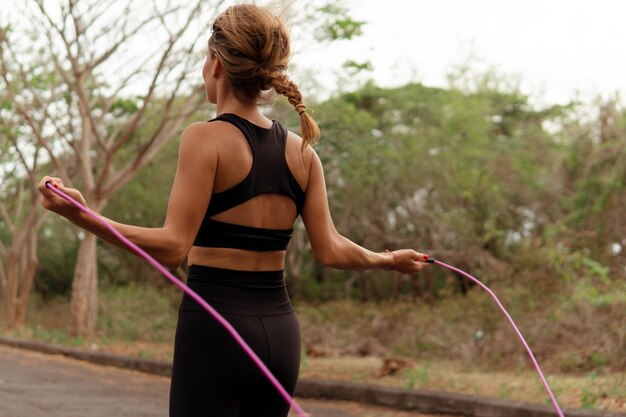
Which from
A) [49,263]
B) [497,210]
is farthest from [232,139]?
[49,263]

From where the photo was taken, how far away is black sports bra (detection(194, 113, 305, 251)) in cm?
259

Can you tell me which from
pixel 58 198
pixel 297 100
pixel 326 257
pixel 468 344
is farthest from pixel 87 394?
pixel 58 198

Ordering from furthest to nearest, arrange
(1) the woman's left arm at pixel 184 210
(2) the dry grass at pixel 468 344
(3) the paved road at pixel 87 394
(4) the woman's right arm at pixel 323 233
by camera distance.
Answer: (2) the dry grass at pixel 468 344 → (3) the paved road at pixel 87 394 → (4) the woman's right arm at pixel 323 233 → (1) the woman's left arm at pixel 184 210

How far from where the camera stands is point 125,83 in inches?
726

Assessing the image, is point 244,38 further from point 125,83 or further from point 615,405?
point 125,83

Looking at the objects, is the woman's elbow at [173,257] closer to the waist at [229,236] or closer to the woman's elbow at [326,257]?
the waist at [229,236]

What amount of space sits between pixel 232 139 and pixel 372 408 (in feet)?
25.7

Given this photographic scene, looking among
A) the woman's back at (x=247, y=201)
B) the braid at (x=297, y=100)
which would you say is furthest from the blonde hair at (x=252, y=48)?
the woman's back at (x=247, y=201)

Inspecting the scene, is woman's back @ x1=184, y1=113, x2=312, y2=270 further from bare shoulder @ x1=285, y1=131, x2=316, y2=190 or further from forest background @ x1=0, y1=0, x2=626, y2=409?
forest background @ x1=0, y1=0, x2=626, y2=409

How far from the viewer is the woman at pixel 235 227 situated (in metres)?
2.54

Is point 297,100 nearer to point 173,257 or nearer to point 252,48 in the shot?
point 252,48

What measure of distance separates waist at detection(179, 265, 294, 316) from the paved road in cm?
621

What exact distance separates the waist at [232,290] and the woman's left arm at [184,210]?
93 mm

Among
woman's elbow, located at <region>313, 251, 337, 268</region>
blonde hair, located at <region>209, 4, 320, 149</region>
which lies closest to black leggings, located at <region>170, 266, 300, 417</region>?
woman's elbow, located at <region>313, 251, 337, 268</region>
